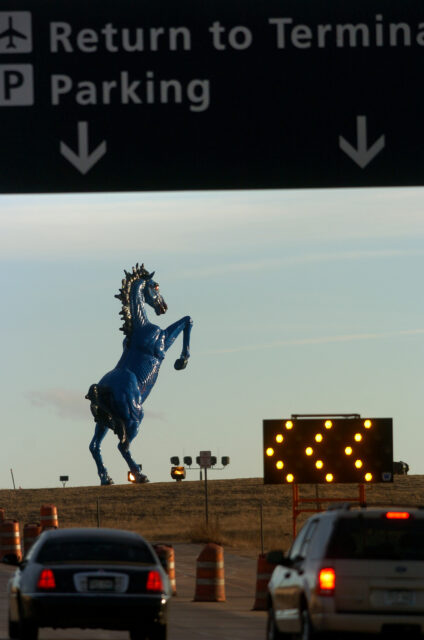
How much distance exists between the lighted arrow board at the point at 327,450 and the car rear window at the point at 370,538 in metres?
15.5

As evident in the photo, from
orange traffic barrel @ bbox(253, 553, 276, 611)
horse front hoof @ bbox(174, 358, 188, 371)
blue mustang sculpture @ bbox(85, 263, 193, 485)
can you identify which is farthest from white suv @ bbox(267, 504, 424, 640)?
horse front hoof @ bbox(174, 358, 188, 371)

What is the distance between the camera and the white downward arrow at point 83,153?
18.2m

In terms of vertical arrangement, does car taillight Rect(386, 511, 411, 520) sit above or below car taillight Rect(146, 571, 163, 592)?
above

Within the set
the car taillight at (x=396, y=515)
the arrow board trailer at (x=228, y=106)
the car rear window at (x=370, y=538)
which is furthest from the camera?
the arrow board trailer at (x=228, y=106)

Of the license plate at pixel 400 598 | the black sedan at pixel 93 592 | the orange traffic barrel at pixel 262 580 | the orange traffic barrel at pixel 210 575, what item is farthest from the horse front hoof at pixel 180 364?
the license plate at pixel 400 598

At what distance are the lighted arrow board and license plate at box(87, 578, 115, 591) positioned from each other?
13.4 meters

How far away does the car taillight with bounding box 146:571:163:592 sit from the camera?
1952cm

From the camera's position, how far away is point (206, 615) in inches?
1021

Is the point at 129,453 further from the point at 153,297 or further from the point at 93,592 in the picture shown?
the point at 93,592

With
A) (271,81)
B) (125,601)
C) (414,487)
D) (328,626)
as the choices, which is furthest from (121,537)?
(414,487)

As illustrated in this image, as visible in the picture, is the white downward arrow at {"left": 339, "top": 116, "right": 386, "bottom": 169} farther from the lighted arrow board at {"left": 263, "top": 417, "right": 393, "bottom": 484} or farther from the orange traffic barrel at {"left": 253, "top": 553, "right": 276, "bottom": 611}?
the lighted arrow board at {"left": 263, "top": 417, "right": 393, "bottom": 484}

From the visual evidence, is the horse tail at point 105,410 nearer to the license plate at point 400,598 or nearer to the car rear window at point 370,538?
the car rear window at point 370,538

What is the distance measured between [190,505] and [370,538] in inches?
2412

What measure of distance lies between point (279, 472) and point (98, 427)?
3649cm
